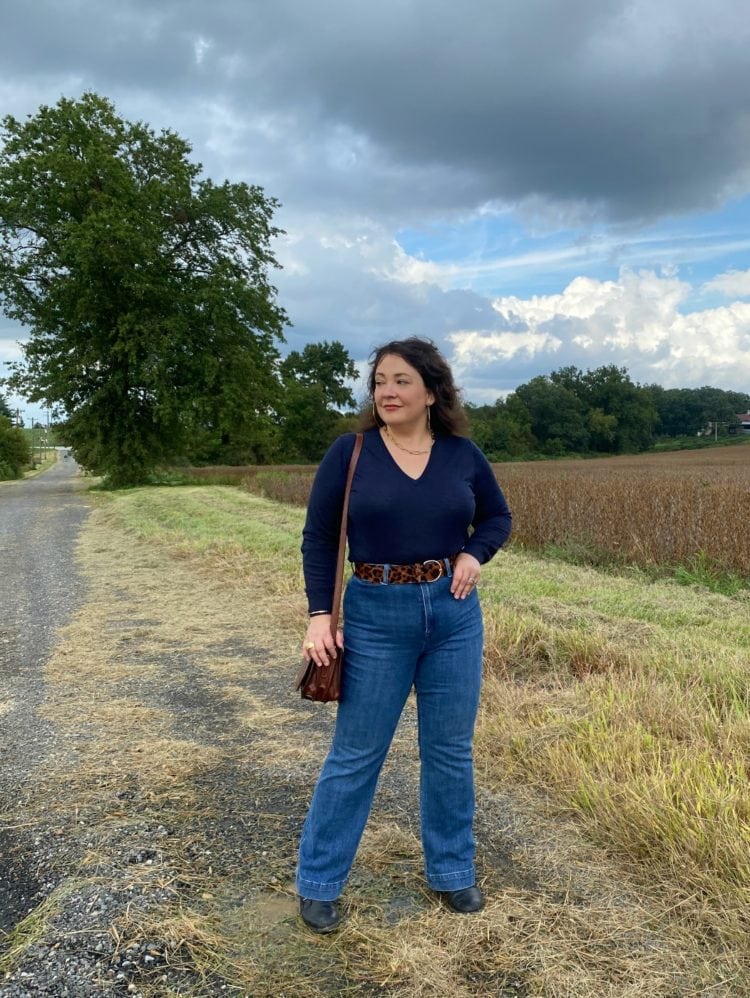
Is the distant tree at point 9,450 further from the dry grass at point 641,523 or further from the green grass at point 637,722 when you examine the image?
the green grass at point 637,722

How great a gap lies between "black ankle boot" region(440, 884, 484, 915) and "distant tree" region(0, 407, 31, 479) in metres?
52.9

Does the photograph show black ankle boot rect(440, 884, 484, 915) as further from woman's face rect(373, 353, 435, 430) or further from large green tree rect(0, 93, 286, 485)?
large green tree rect(0, 93, 286, 485)

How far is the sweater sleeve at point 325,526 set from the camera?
8.58ft

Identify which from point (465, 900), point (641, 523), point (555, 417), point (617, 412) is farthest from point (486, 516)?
point (617, 412)

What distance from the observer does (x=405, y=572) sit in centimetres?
256

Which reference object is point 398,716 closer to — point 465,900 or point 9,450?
point 465,900

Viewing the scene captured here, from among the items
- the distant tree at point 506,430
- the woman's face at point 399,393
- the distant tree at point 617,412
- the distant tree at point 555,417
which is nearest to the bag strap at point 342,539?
the woman's face at point 399,393

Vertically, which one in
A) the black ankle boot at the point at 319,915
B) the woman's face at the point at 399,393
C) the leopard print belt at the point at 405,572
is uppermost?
the woman's face at the point at 399,393

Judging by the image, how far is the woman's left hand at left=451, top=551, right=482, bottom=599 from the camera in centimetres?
259

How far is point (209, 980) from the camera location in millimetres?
2334

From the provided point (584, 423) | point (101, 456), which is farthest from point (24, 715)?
point (584, 423)

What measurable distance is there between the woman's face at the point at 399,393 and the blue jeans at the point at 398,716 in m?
0.56

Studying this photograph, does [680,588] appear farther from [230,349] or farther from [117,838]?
[230,349]

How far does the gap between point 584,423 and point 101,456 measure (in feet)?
223
